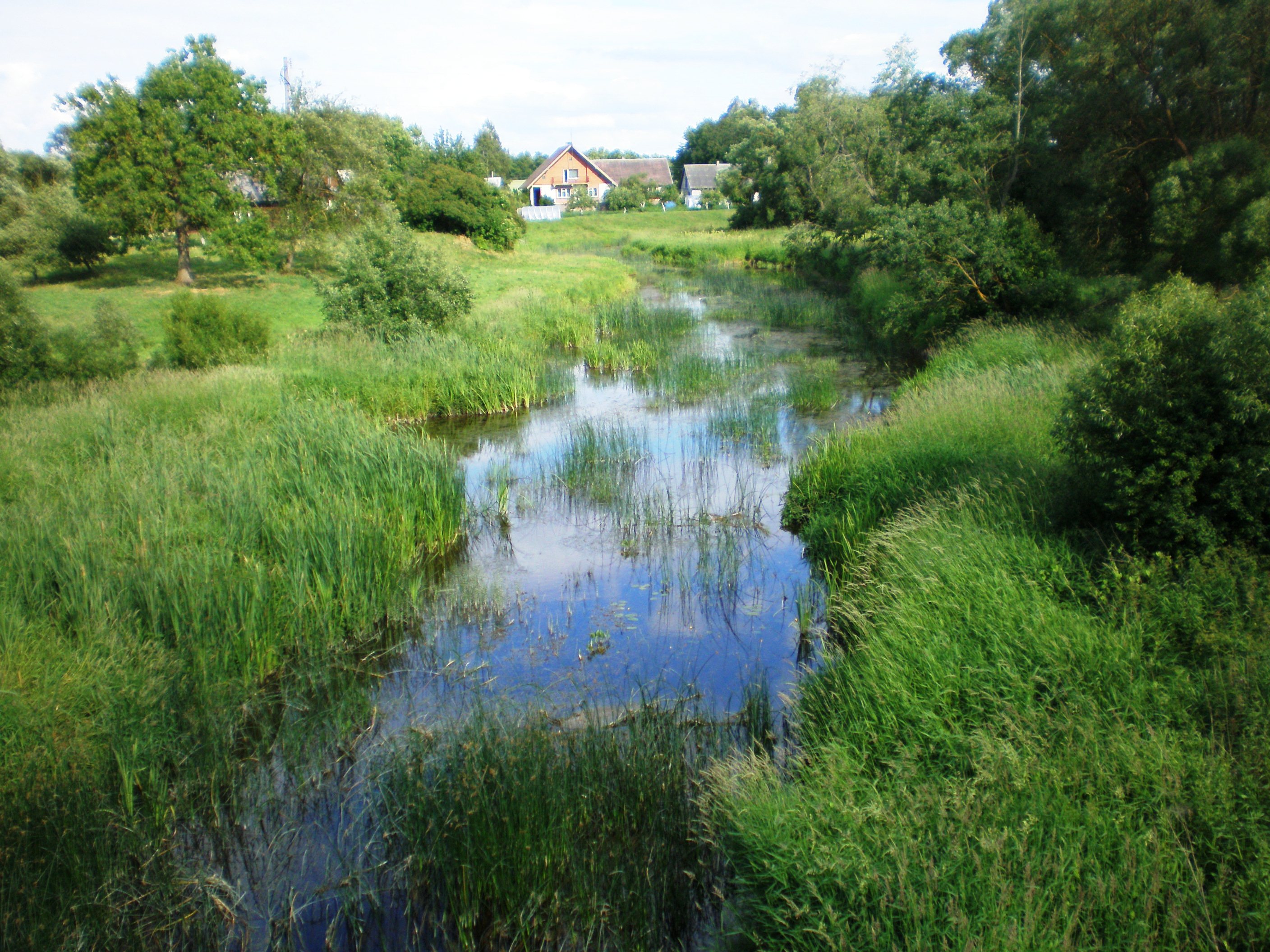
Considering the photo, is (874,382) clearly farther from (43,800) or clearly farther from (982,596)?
(43,800)

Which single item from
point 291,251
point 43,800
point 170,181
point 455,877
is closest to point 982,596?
point 455,877

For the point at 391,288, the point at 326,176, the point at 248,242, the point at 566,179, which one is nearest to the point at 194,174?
the point at 248,242

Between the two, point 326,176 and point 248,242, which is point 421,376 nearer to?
point 248,242

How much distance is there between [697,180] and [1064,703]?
87728mm

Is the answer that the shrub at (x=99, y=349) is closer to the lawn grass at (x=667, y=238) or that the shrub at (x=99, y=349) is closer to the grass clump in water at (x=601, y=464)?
the grass clump in water at (x=601, y=464)

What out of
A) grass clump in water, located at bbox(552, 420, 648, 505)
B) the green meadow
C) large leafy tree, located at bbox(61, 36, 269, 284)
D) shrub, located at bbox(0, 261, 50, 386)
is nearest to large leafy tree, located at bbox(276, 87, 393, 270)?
large leafy tree, located at bbox(61, 36, 269, 284)

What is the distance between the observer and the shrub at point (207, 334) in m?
13.9

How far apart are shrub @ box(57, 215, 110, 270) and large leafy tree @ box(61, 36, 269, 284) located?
1881mm

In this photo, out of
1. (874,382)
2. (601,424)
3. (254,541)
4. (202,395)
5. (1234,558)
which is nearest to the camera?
(1234,558)

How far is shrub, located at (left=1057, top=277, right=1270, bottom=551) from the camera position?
4.80 metres

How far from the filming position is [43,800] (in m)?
4.18

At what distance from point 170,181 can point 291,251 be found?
5856 millimetres

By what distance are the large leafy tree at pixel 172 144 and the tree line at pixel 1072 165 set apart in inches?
751

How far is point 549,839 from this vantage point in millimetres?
4156
